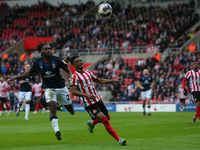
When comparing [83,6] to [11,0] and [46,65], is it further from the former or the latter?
[46,65]

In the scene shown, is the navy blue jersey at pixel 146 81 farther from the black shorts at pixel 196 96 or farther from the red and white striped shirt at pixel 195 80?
the black shorts at pixel 196 96

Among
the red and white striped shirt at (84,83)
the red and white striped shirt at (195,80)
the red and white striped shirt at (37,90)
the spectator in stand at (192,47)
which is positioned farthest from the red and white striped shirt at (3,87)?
the spectator in stand at (192,47)

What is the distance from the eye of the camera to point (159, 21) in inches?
1497

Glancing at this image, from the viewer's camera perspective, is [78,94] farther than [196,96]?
No

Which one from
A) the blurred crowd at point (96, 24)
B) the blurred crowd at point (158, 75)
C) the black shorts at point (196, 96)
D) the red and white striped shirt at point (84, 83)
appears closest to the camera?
the red and white striped shirt at point (84, 83)

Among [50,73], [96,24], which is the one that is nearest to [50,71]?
[50,73]

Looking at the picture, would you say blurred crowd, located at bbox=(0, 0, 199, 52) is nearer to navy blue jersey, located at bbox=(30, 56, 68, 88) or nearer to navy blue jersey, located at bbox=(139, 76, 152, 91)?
navy blue jersey, located at bbox=(139, 76, 152, 91)

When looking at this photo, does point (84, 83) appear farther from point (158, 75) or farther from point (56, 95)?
point (158, 75)

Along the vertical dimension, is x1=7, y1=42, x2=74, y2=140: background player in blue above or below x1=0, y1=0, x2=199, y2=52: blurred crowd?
below

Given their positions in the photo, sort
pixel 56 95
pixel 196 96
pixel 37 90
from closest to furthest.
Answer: pixel 56 95
pixel 196 96
pixel 37 90

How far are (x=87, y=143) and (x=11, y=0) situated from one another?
48105mm

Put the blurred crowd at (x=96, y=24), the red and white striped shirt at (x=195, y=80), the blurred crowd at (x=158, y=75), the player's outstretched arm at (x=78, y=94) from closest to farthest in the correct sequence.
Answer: the player's outstretched arm at (x=78, y=94)
the red and white striped shirt at (x=195, y=80)
the blurred crowd at (x=158, y=75)
the blurred crowd at (x=96, y=24)

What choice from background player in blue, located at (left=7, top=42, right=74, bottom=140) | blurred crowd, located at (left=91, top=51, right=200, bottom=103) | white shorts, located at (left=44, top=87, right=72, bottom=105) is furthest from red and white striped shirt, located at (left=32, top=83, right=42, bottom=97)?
background player in blue, located at (left=7, top=42, right=74, bottom=140)

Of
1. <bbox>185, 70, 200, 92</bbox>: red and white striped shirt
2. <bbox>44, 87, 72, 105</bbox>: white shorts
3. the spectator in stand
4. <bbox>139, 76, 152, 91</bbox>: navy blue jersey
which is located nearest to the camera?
<bbox>44, 87, 72, 105</bbox>: white shorts
